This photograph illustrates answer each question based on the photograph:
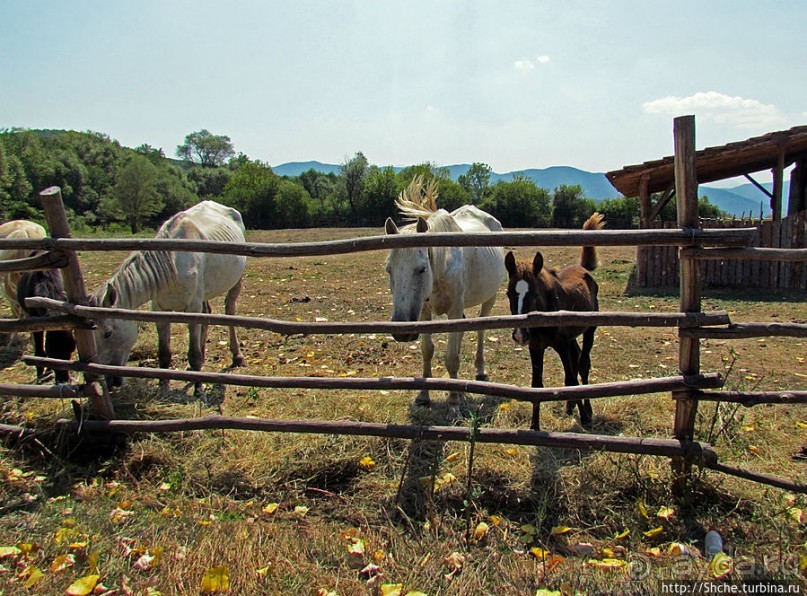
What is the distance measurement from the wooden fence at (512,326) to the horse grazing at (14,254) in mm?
2941

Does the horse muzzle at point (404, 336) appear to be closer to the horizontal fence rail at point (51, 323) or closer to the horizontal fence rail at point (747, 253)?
the horizontal fence rail at point (747, 253)

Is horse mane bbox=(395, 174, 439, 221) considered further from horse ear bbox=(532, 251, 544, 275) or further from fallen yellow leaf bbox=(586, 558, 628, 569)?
fallen yellow leaf bbox=(586, 558, 628, 569)

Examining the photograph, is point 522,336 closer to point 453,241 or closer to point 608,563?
point 453,241

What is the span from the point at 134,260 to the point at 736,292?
1263 centimetres

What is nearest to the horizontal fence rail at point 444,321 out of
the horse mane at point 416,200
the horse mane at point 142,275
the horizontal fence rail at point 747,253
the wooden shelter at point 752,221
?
the horizontal fence rail at point 747,253

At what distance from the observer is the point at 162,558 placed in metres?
2.52

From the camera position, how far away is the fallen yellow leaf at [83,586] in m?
2.23

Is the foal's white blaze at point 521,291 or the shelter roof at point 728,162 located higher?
the shelter roof at point 728,162

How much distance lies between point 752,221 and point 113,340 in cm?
1550

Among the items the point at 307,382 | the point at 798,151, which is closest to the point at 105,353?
the point at 307,382

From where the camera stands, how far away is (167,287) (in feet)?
16.4

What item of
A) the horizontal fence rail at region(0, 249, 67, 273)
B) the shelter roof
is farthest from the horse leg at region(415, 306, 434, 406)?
the shelter roof

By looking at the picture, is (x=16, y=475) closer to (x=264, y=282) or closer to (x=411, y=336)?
(x=411, y=336)

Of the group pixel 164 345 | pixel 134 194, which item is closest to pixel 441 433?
pixel 164 345
